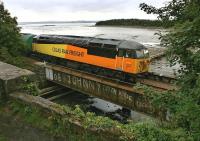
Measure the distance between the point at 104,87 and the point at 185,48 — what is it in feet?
62.4

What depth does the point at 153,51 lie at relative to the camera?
136 ft

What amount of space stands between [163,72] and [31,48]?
16879 mm

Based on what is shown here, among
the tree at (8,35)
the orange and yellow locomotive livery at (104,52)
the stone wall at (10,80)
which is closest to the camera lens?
the stone wall at (10,80)

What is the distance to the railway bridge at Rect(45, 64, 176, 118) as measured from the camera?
866 inches

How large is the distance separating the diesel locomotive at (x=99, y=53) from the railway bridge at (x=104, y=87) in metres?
1.44

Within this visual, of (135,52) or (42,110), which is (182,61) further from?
(135,52)

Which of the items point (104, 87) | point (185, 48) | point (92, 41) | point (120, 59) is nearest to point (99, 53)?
point (92, 41)

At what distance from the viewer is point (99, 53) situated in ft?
91.3

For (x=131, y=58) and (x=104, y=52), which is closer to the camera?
(x=131, y=58)

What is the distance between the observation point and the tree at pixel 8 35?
31.4 meters

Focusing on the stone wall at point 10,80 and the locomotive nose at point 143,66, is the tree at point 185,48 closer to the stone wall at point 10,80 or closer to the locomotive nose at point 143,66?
the stone wall at point 10,80

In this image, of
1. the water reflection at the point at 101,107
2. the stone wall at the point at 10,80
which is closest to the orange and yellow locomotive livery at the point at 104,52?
the water reflection at the point at 101,107

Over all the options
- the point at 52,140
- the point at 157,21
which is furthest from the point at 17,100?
the point at 157,21

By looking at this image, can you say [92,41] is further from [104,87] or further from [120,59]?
[104,87]
